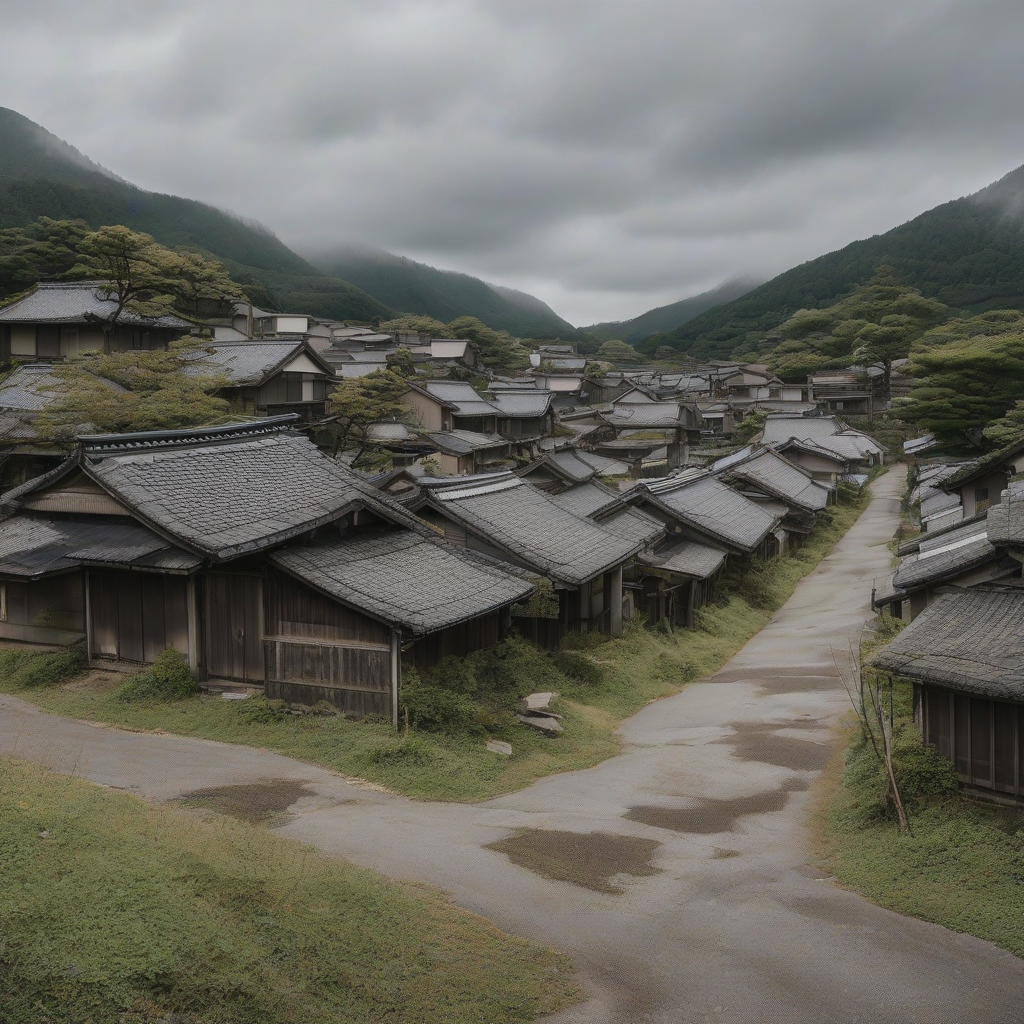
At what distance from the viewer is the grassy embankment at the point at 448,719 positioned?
14.1 m

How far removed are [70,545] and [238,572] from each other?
3.68 m

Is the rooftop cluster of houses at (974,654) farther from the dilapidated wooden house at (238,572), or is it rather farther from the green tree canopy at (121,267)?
the green tree canopy at (121,267)

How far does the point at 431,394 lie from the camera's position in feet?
206

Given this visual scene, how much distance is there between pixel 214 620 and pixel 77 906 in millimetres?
10514

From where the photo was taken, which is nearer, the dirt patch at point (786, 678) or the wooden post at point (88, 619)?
the wooden post at point (88, 619)

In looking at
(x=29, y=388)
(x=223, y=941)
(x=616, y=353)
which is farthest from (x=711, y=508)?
(x=616, y=353)

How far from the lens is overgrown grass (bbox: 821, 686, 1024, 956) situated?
30.5ft

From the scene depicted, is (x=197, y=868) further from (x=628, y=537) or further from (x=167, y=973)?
(x=628, y=537)

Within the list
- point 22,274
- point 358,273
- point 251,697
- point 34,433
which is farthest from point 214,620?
point 358,273

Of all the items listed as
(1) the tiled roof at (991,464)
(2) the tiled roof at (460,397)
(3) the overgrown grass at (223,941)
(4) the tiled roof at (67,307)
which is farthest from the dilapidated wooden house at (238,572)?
(2) the tiled roof at (460,397)

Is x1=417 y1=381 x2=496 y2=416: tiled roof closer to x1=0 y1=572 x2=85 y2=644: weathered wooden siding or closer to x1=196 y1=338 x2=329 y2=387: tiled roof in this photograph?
x1=196 y1=338 x2=329 y2=387: tiled roof

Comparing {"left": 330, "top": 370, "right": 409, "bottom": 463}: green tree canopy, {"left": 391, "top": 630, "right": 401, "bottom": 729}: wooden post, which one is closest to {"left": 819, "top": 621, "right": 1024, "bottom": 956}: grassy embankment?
{"left": 391, "top": 630, "right": 401, "bottom": 729}: wooden post

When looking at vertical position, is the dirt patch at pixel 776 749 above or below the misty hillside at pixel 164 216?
below

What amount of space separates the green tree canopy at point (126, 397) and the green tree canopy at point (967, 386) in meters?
39.8
